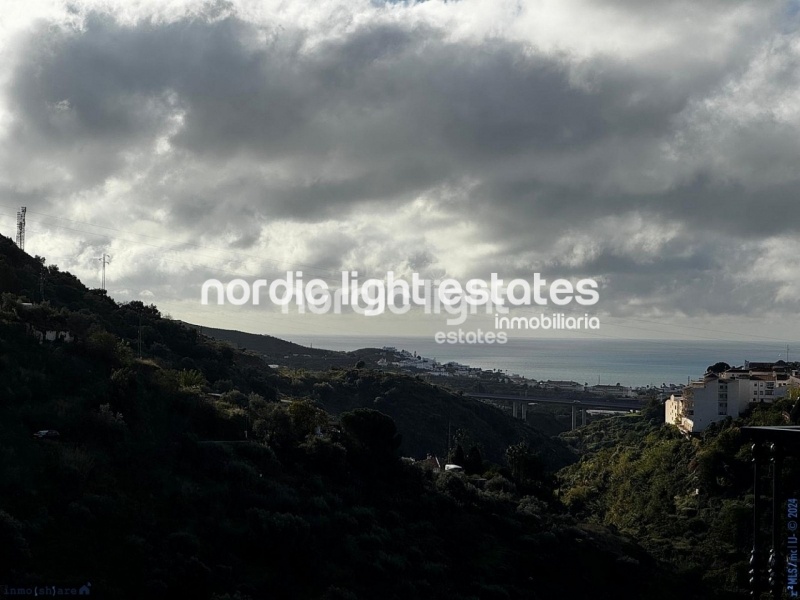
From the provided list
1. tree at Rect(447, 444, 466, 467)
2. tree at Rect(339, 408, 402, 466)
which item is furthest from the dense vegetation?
tree at Rect(339, 408, 402, 466)

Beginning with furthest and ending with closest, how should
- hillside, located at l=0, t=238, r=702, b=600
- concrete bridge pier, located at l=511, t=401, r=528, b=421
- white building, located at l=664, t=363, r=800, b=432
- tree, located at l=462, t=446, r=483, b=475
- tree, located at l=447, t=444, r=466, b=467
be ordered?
1. concrete bridge pier, located at l=511, t=401, r=528, b=421
2. white building, located at l=664, t=363, r=800, b=432
3. tree, located at l=447, t=444, r=466, b=467
4. tree, located at l=462, t=446, r=483, b=475
5. hillside, located at l=0, t=238, r=702, b=600

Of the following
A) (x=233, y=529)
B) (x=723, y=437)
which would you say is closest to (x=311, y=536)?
(x=233, y=529)

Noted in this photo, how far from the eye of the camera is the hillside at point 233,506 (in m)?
18.6

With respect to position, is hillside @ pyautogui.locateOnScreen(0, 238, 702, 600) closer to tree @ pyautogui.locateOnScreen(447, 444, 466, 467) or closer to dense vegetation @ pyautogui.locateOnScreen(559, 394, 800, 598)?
dense vegetation @ pyautogui.locateOnScreen(559, 394, 800, 598)

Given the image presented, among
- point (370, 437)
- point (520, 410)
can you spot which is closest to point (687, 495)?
point (370, 437)

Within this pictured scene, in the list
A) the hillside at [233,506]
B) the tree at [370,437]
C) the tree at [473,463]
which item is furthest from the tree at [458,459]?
the tree at [370,437]

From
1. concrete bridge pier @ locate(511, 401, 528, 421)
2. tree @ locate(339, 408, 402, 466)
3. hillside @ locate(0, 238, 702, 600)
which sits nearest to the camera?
hillside @ locate(0, 238, 702, 600)

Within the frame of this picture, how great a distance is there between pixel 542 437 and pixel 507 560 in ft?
180

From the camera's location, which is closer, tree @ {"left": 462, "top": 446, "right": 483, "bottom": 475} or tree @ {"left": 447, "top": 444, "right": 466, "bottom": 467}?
tree @ {"left": 462, "top": 446, "right": 483, "bottom": 475}

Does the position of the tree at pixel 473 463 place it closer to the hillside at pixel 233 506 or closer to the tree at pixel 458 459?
the tree at pixel 458 459

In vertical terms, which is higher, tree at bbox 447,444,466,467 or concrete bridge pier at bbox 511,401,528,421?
tree at bbox 447,444,466,467

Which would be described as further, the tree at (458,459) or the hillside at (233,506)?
A: the tree at (458,459)

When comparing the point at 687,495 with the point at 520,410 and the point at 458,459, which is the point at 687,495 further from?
the point at 520,410

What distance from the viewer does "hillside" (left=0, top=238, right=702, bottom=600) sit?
1864 cm
